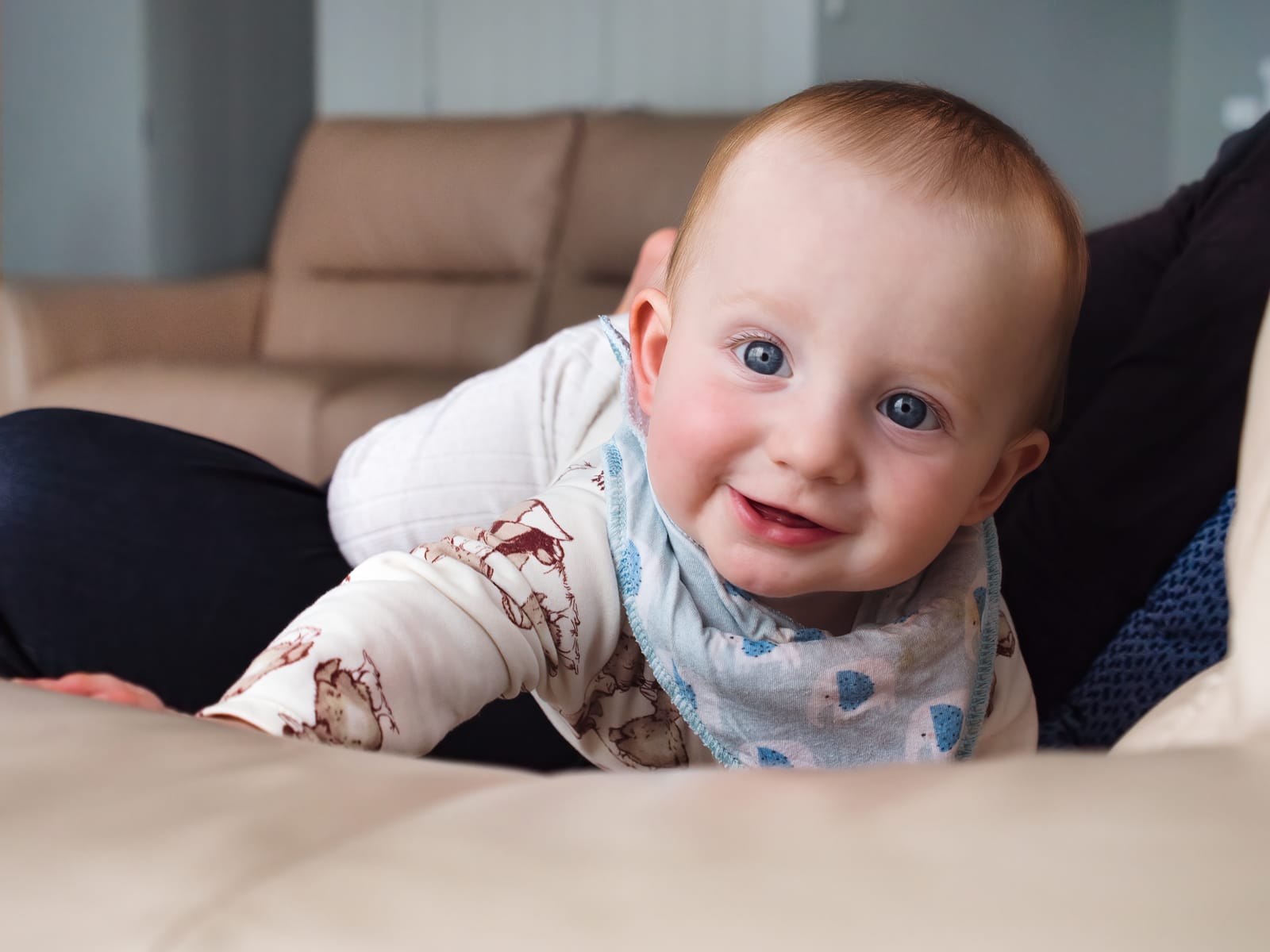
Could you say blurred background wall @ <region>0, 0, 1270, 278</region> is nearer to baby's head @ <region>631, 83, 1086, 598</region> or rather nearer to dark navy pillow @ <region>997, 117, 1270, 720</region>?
dark navy pillow @ <region>997, 117, 1270, 720</region>

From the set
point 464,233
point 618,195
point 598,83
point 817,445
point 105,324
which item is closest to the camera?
point 817,445

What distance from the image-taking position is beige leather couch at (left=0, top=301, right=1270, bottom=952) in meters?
0.16

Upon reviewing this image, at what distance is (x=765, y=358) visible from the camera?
1.85ft

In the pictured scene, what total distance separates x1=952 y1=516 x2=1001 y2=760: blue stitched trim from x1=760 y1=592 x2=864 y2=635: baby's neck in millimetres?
79

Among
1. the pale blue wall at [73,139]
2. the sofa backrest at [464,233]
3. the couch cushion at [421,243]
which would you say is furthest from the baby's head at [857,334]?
the pale blue wall at [73,139]

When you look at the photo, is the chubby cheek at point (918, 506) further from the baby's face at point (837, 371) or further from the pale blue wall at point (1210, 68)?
the pale blue wall at point (1210, 68)

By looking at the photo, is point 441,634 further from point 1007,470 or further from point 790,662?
point 1007,470

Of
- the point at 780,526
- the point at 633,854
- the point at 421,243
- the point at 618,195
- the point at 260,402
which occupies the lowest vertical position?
the point at 260,402

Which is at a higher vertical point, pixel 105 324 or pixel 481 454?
pixel 481 454

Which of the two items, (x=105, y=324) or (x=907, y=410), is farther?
(x=105, y=324)

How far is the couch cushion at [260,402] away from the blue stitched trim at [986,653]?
2.01 meters

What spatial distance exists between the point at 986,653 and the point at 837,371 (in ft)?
0.84

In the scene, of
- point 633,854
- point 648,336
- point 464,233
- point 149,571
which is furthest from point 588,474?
point 464,233

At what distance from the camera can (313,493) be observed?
1067 mm
